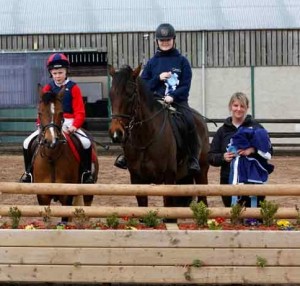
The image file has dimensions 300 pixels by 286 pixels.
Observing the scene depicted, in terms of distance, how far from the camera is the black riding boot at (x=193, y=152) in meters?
8.63

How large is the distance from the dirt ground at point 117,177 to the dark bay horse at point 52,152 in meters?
3.57

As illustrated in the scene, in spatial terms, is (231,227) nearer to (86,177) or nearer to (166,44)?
(86,177)

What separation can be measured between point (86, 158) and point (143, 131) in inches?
33.9

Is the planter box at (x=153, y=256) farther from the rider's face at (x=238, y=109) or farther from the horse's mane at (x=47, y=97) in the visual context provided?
the horse's mane at (x=47, y=97)

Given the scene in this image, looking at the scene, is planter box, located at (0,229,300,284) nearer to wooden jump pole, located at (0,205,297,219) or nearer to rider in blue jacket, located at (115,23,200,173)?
wooden jump pole, located at (0,205,297,219)

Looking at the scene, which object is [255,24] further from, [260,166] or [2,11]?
[260,166]

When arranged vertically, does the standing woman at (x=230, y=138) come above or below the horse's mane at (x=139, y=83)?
below

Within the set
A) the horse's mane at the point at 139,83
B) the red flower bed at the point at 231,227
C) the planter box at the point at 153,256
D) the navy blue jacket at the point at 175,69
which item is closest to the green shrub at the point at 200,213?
the red flower bed at the point at 231,227

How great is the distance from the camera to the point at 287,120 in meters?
20.6

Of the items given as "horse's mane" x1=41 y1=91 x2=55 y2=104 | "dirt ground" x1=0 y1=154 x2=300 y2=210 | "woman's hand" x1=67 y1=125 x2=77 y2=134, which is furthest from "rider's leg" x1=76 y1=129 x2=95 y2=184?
"dirt ground" x1=0 y1=154 x2=300 y2=210

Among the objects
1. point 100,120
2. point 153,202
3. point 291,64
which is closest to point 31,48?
A: point 100,120

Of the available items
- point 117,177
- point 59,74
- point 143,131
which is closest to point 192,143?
point 143,131

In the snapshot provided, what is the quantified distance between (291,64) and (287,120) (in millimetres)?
2199

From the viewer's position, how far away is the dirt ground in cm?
1181
